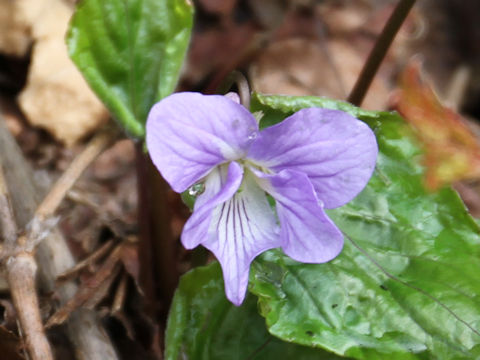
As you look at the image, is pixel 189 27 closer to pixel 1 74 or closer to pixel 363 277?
pixel 363 277

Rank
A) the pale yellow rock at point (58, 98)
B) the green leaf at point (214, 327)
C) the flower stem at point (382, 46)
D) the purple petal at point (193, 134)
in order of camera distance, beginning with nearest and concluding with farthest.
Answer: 1. the purple petal at point (193, 134)
2. the green leaf at point (214, 327)
3. the flower stem at point (382, 46)
4. the pale yellow rock at point (58, 98)

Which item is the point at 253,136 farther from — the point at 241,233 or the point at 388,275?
the point at 388,275

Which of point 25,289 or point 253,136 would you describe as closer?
point 253,136

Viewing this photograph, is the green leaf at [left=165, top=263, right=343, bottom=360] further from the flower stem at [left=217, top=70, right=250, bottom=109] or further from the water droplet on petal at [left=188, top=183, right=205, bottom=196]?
the flower stem at [left=217, top=70, right=250, bottom=109]

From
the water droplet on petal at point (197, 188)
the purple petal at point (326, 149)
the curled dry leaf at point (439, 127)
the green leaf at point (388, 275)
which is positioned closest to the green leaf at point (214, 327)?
the green leaf at point (388, 275)

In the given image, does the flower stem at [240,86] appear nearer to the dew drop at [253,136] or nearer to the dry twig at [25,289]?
the dew drop at [253,136]

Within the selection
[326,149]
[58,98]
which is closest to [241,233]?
[326,149]
